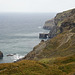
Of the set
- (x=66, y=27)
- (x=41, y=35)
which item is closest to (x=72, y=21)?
(x=66, y=27)

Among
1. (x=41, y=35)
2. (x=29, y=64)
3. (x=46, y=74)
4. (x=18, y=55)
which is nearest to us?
(x=46, y=74)

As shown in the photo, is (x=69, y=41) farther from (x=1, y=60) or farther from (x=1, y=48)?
(x=1, y=48)

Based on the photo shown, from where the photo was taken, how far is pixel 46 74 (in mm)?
33719

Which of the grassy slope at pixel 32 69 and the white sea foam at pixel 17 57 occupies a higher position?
the grassy slope at pixel 32 69

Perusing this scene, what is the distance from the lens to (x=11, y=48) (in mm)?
136625

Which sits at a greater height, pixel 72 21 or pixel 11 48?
pixel 72 21

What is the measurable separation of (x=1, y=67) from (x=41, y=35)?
15240 centimetres

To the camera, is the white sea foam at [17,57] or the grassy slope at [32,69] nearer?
the grassy slope at [32,69]

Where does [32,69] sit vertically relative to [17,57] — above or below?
above

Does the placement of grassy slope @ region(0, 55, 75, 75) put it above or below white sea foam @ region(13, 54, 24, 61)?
above

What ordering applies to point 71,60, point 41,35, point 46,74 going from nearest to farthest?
point 46,74
point 71,60
point 41,35

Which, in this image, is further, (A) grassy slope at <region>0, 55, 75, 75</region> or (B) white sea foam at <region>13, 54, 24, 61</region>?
(B) white sea foam at <region>13, 54, 24, 61</region>

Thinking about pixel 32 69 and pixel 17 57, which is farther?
pixel 17 57

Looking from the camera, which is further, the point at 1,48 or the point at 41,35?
the point at 41,35
